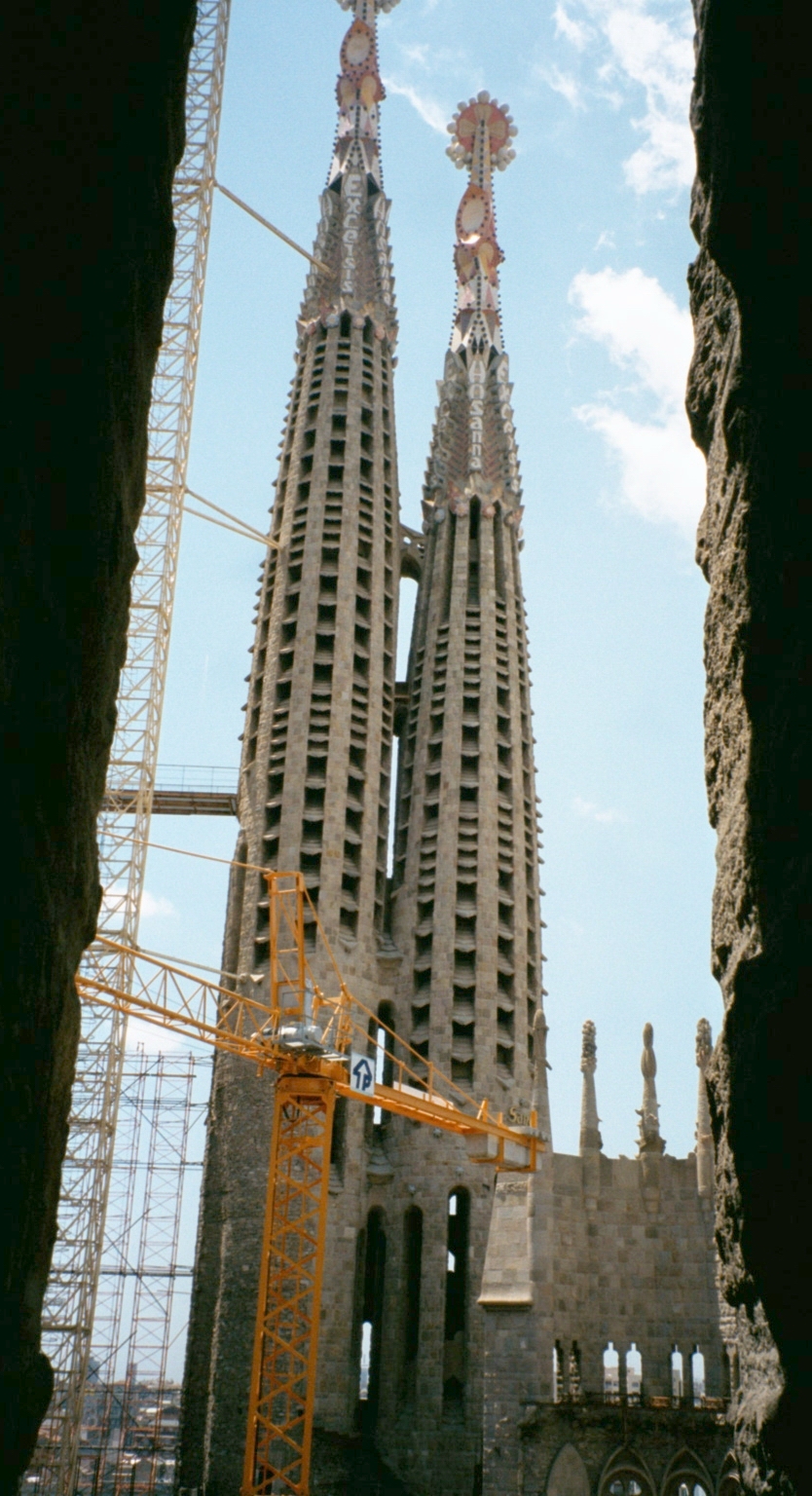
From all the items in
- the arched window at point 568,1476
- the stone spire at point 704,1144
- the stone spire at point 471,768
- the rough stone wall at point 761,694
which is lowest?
the arched window at point 568,1476

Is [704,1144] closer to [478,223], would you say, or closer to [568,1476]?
[568,1476]

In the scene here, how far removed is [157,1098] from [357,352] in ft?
100

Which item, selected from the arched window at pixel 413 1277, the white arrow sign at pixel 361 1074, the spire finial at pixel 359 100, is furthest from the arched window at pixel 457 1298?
the spire finial at pixel 359 100

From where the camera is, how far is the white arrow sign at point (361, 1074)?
41531 millimetres

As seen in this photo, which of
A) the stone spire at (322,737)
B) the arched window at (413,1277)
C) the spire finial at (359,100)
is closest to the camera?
the stone spire at (322,737)

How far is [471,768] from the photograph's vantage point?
57125mm

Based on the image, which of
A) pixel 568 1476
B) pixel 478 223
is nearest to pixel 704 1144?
pixel 568 1476

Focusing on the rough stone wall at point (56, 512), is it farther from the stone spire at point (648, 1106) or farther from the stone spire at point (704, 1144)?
the stone spire at point (648, 1106)

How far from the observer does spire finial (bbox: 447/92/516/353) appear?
230 feet

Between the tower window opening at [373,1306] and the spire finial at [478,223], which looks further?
the spire finial at [478,223]

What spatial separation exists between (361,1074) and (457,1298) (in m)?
12.2

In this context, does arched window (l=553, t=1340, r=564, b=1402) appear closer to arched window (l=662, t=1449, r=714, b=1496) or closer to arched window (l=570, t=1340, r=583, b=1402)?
arched window (l=570, t=1340, r=583, b=1402)

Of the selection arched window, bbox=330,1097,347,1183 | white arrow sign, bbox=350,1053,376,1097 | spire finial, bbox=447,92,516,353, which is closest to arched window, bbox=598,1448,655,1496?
white arrow sign, bbox=350,1053,376,1097

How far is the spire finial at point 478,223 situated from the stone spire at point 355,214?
592 cm
